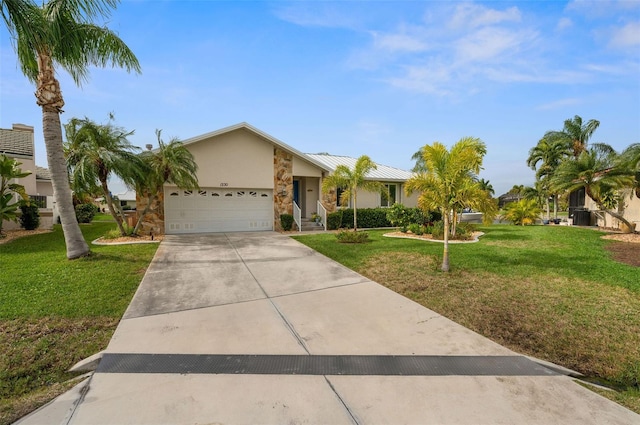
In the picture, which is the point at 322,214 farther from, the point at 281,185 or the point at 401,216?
the point at 401,216

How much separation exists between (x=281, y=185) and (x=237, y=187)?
2349 millimetres

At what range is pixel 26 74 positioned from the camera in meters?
8.74

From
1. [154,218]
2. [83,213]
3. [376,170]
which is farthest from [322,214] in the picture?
[83,213]

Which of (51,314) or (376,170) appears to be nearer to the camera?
(51,314)

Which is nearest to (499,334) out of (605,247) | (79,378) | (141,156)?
(79,378)

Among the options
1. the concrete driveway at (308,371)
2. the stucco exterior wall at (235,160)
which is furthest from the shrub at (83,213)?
the concrete driveway at (308,371)

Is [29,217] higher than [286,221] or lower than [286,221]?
higher

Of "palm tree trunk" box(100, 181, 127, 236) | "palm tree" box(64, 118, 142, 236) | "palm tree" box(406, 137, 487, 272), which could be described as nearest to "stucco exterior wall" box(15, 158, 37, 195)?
"palm tree trunk" box(100, 181, 127, 236)

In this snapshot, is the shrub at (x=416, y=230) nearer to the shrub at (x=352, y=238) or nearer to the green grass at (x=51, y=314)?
the shrub at (x=352, y=238)

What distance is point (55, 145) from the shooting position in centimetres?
812

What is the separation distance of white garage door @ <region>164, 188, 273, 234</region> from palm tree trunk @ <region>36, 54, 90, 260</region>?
18.9 ft

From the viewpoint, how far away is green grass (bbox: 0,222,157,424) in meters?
3.22

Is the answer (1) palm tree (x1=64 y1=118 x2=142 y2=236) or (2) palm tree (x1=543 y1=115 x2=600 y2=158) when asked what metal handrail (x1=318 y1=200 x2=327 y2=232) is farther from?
(2) palm tree (x1=543 y1=115 x2=600 y2=158)

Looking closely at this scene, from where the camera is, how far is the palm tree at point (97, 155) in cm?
1072
